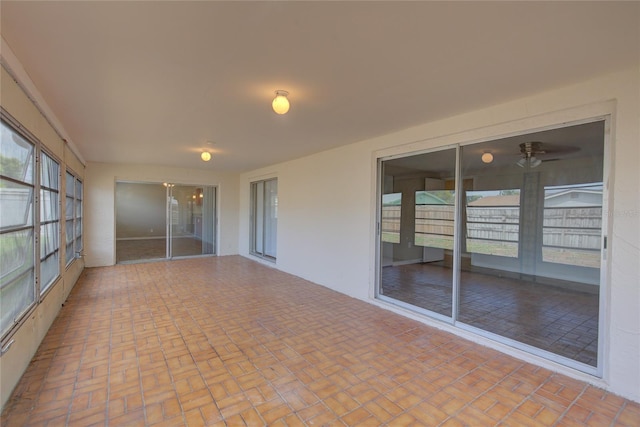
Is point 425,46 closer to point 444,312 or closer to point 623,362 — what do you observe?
point 623,362

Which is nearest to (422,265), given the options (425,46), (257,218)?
(257,218)

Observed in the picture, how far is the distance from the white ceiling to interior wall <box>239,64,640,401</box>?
193 mm

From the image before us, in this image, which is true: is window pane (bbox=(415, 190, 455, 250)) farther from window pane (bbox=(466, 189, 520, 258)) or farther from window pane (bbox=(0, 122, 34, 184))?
window pane (bbox=(0, 122, 34, 184))

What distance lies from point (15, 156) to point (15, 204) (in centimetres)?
38

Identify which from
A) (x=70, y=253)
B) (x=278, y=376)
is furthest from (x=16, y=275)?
(x=70, y=253)

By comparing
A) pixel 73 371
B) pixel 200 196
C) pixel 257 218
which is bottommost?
pixel 73 371

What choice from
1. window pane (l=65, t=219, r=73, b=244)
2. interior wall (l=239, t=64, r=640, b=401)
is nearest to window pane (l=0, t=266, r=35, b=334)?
window pane (l=65, t=219, r=73, b=244)

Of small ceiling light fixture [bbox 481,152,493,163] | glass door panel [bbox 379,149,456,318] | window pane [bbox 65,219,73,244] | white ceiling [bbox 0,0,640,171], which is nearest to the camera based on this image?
white ceiling [bbox 0,0,640,171]

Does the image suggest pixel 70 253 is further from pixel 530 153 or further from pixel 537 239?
pixel 537 239

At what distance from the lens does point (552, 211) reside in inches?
193

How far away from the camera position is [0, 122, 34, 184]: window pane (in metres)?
2.09

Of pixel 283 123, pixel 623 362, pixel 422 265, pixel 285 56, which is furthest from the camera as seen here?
pixel 422 265

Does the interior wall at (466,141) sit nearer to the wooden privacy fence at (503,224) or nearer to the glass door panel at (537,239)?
the glass door panel at (537,239)

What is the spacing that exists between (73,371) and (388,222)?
3.98 m
